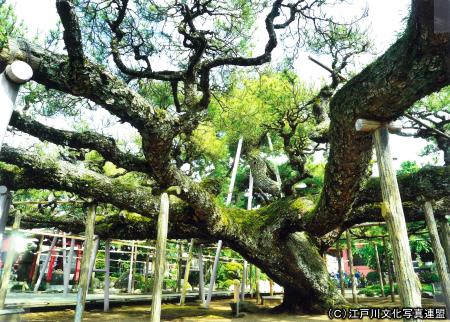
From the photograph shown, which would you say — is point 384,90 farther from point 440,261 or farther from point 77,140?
point 77,140

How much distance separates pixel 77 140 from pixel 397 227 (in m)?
4.77

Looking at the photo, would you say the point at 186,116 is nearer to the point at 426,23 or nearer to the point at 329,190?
the point at 329,190

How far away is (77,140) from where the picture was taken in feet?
17.3

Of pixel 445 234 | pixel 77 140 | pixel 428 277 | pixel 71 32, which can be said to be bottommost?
pixel 428 277

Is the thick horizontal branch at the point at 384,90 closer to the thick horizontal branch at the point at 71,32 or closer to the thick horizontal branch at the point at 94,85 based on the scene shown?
the thick horizontal branch at the point at 94,85

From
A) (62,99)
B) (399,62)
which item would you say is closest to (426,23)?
(399,62)

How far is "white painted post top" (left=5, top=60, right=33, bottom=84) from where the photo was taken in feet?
5.80

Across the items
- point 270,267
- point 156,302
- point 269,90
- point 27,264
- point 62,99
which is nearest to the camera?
point 156,302

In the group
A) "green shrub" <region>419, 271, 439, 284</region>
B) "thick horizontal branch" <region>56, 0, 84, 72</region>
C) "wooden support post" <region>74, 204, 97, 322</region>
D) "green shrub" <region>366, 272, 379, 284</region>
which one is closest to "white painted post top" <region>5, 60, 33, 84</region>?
"thick horizontal branch" <region>56, 0, 84, 72</region>

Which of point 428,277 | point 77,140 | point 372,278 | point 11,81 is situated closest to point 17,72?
point 11,81

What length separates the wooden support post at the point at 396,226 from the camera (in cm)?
315

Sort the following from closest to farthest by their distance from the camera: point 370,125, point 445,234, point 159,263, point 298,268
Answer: point 370,125
point 159,263
point 445,234
point 298,268

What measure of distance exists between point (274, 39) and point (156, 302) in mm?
4316

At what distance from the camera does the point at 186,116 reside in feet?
15.9
